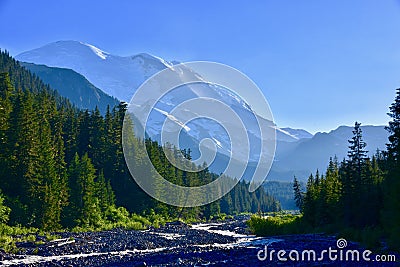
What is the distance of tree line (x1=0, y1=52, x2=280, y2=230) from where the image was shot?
45875mm

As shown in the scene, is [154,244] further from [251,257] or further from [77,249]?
[251,257]

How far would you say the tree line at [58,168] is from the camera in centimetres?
4588

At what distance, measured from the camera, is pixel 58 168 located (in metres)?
56.7

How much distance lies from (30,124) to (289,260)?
4002 cm

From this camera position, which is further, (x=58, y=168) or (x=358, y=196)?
(x=58, y=168)

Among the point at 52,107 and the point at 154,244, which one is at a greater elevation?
the point at 52,107

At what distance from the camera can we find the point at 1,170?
48.3 metres

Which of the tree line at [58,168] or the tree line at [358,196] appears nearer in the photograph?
the tree line at [358,196]

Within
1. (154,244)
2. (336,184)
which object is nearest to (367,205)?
(336,184)

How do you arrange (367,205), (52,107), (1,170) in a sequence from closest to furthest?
(367,205) → (1,170) → (52,107)

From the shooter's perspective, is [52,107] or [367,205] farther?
[52,107]

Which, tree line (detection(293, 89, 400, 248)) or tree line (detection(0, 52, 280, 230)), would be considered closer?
tree line (detection(293, 89, 400, 248))

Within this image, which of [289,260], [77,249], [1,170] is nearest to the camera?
[289,260]

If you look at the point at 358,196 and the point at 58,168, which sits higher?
the point at 58,168
